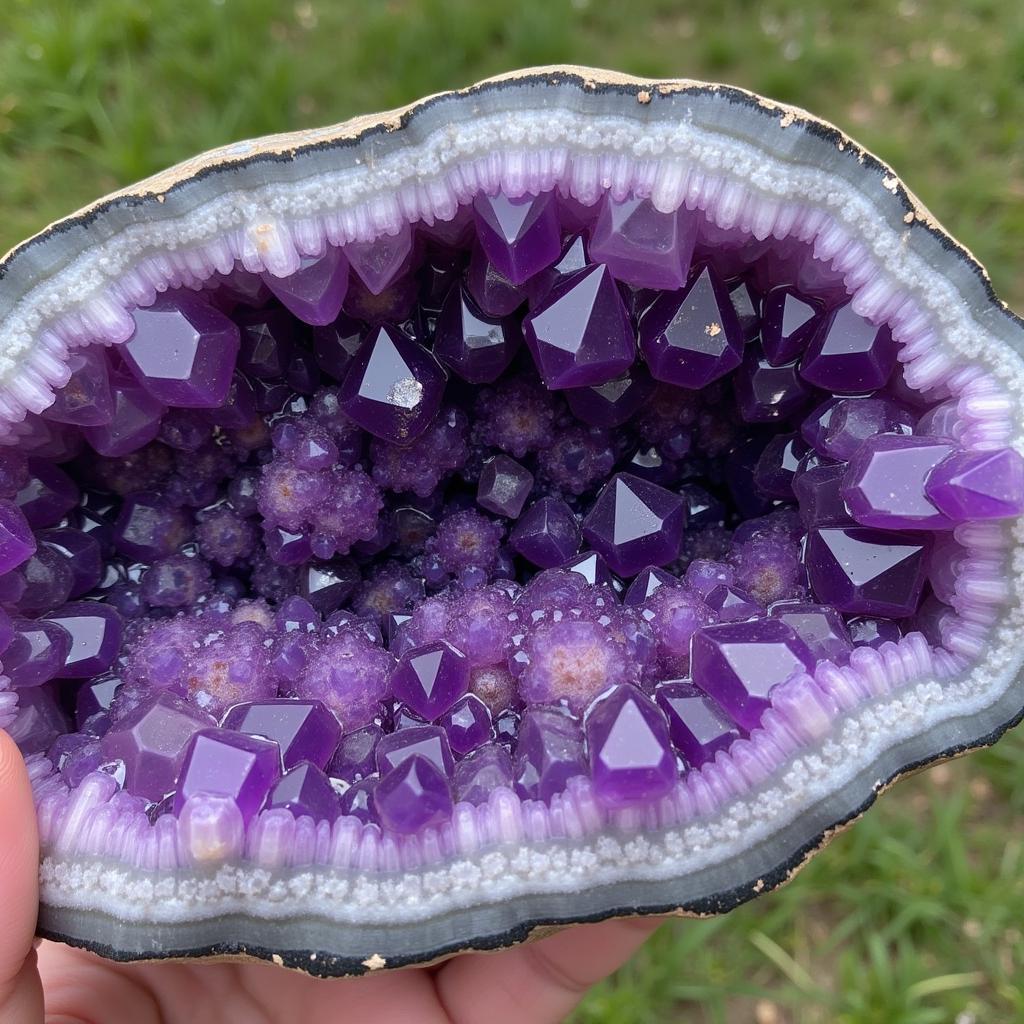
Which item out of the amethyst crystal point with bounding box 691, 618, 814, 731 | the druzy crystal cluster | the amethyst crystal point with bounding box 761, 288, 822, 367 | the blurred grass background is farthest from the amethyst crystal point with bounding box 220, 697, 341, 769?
the blurred grass background

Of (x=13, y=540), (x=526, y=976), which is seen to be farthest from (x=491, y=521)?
(x=526, y=976)

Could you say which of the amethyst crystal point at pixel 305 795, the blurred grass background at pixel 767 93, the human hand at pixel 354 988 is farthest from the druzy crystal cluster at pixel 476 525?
the blurred grass background at pixel 767 93

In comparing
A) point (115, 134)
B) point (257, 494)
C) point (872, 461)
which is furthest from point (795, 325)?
point (115, 134)

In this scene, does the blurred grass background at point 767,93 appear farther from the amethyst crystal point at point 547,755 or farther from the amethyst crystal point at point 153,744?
the amethyst crystal point at point 153,744

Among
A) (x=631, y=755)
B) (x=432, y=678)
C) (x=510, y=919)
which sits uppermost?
(x=432, y=678)

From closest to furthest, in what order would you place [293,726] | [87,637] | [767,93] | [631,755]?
1. [631,755]
2. [293,726]
3. [87,637]
4. [767,93]

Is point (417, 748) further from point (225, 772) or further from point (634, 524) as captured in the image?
point (634, 524)

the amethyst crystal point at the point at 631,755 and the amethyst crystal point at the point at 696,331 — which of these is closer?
the amethyst crystal point at the point at 631,755
